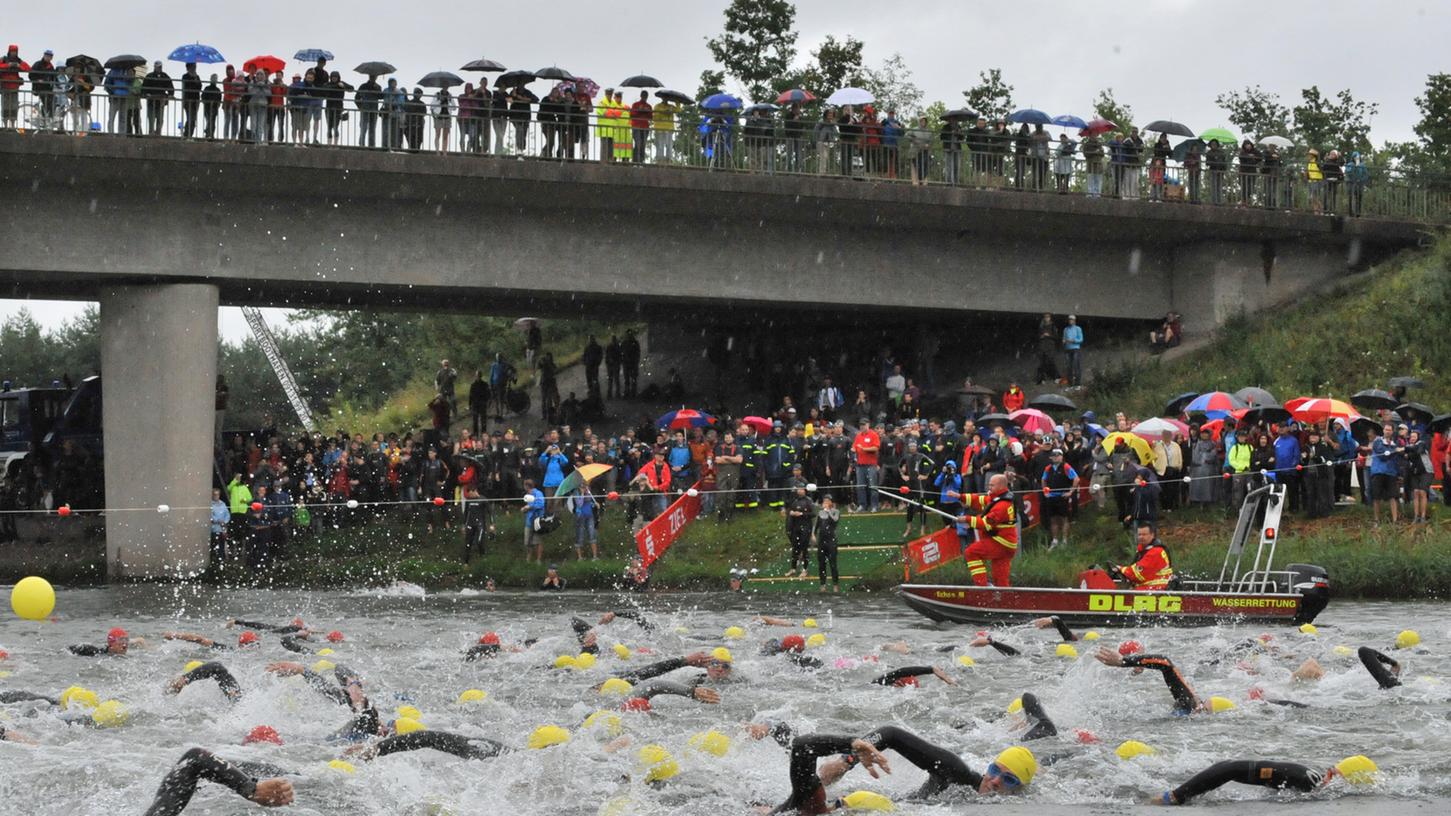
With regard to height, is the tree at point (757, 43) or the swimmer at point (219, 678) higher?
the tree at point (757, 43)

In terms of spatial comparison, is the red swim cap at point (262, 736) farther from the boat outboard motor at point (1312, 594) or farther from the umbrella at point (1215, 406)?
the umbrella at point (1215, 406)

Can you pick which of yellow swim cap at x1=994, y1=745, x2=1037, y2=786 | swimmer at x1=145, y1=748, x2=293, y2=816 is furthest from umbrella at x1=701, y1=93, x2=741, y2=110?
swimmer at x1=145, y1=748, x2=293, y2=816

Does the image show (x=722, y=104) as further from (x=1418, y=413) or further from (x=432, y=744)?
(x=432, y=744)

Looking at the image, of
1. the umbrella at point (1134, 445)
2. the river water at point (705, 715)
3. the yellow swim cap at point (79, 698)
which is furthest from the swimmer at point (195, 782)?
the umbrella at point (1134, 445)

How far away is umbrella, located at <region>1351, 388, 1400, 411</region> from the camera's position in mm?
29180

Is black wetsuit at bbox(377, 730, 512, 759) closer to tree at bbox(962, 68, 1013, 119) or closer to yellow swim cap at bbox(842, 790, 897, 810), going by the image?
yellow swim cap at bbox(842, 790, 897, 810)

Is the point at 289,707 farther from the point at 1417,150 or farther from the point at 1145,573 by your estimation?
the point at 1417,150

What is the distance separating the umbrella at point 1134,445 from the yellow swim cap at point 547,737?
14623 millimetres

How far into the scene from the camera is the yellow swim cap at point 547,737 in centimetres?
1412

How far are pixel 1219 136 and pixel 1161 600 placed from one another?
1822cm

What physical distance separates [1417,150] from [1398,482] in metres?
43.2

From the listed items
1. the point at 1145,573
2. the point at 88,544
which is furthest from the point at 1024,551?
the point at 88,544

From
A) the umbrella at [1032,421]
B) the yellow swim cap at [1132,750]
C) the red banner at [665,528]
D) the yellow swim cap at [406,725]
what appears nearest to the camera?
the yellow swim cap at [1132,750]

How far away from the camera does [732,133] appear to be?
32.9 m
